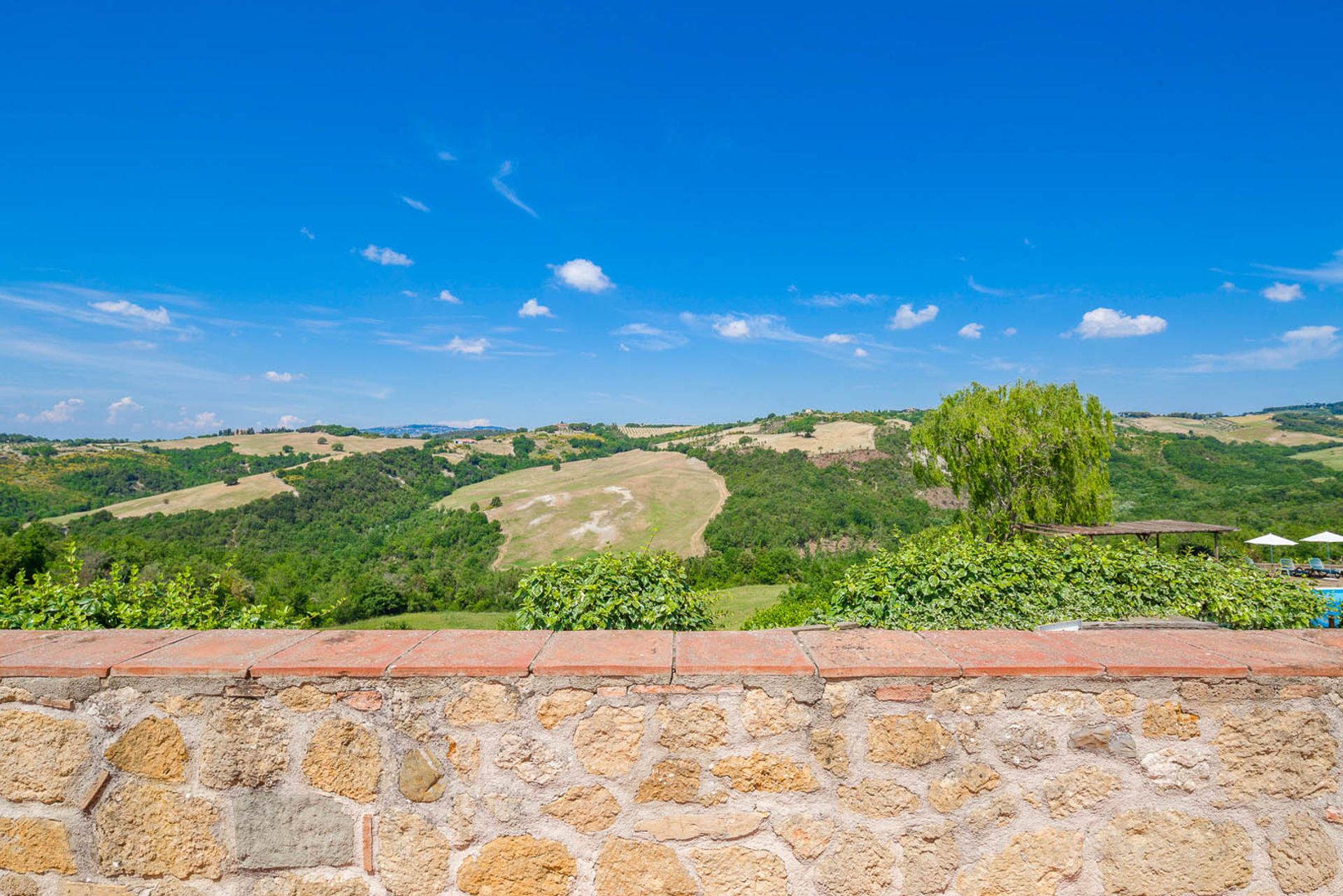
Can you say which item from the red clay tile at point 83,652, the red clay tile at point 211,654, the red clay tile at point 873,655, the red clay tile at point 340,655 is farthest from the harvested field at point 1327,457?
the red clay tile at point 83,652

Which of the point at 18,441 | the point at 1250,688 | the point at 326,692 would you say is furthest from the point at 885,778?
the point at 18,441

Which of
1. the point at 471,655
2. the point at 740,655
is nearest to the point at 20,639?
the point at 471,655

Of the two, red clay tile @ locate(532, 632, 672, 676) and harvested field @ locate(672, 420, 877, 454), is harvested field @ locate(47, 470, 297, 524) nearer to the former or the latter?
harvested field @ locate(672, 420, 877, 454)

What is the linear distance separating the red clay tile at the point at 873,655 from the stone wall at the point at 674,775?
0.01 m

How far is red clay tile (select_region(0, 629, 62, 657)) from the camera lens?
178 cm

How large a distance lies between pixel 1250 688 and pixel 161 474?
311 feet

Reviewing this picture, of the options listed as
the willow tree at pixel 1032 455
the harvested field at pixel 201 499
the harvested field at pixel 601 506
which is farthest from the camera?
the harvested field at pixel 201 499

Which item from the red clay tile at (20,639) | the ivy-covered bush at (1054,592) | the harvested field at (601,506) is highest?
the red clay tile at (20,639)

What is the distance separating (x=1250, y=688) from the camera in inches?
64.1

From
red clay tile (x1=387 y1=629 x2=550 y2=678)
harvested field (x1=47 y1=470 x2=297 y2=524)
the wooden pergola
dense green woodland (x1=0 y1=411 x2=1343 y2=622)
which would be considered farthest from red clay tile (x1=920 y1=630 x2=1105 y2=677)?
harvested field (x1=47 y1=470 x2=297 y2=524)

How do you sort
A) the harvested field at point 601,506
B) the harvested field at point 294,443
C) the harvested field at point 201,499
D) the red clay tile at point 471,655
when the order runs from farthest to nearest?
the harvested field at point 294,443
the harvested field at point 201,499
the harvested field at point 601,506
the red clay tile at point 471,655

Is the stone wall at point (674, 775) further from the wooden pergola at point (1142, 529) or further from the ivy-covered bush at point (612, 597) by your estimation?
the wooden pergola at point (1142, 529)

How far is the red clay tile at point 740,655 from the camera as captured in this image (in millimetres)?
1590

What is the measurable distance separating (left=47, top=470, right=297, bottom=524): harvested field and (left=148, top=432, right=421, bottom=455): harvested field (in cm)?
2021
